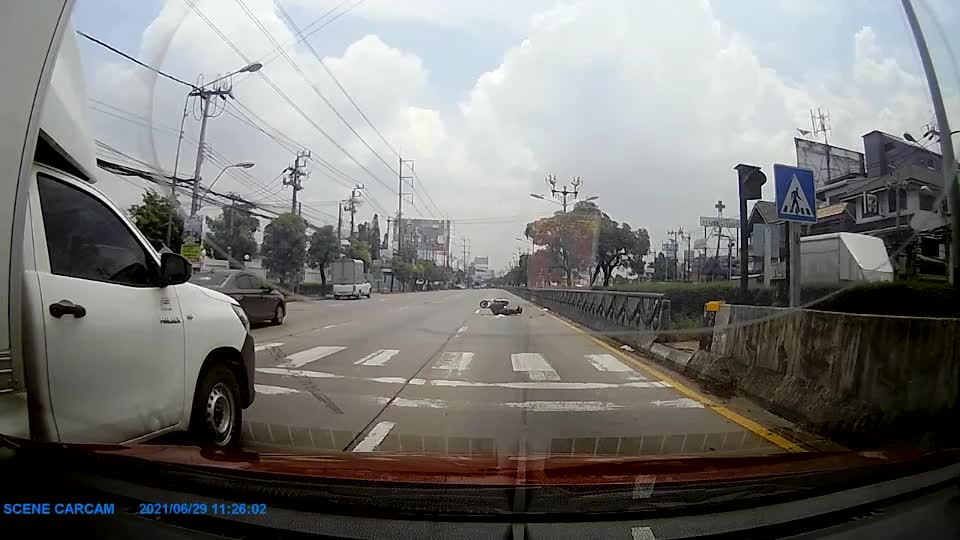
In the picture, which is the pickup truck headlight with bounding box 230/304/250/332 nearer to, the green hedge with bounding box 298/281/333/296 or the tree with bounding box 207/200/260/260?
the tree with bounding box 207/200/260/260

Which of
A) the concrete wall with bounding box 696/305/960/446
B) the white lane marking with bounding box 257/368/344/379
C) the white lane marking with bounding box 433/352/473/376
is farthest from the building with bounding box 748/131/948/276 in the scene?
the white lane marking with bounding box 257/368/344/379

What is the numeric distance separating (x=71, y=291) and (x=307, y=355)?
6019mm

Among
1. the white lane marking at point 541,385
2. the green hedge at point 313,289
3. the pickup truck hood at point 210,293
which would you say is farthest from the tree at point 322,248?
the pickup truck hood at point 210,293

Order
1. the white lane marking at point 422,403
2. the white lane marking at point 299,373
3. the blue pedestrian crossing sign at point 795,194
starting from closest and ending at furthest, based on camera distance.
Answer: the white lane marking at point 422,403 < the blue pedestrian crossing sign at point 795,194 < the white lane marking at point 299,373

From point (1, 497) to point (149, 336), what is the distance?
107 cm

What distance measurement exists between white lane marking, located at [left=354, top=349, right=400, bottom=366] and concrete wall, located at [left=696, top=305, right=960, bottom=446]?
15.0 feet

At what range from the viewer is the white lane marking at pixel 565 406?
609 centimetres

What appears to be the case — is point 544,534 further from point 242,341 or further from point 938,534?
point 242,341

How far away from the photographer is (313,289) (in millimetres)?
9922

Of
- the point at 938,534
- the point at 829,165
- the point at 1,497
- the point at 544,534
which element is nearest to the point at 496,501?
the point at 544,534

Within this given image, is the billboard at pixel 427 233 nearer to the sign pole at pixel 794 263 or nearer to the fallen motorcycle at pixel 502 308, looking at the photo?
the sign pole at pixel 794 263

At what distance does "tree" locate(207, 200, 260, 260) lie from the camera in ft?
18.8

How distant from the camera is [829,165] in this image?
6.55 metres

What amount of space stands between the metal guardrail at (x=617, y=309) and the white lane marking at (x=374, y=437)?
7.89 m
